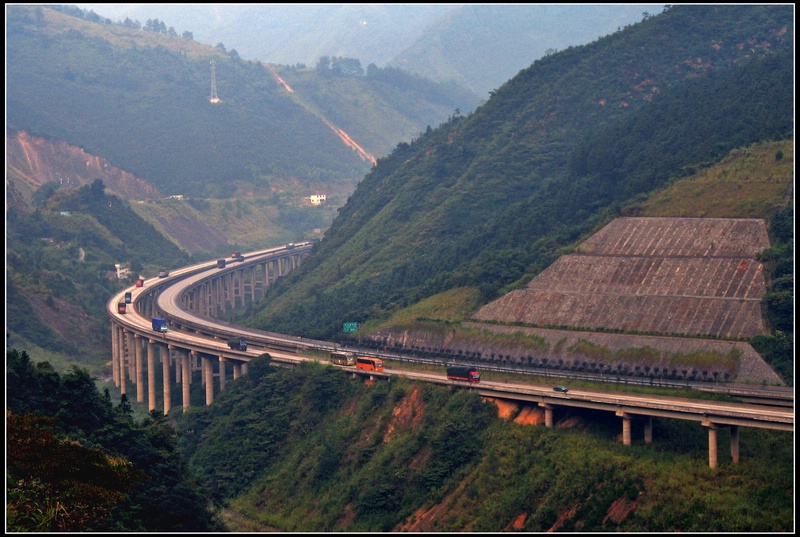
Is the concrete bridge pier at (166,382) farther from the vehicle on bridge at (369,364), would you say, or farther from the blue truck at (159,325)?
the vehicle on bridge at (369,364)

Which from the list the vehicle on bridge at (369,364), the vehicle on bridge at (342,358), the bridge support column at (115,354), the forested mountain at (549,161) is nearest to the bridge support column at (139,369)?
the bridge support column at (115,354)

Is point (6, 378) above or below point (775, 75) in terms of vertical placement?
below

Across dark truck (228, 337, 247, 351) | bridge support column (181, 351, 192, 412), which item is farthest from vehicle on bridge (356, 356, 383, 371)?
bridge support column (181, 351, 192, 412)

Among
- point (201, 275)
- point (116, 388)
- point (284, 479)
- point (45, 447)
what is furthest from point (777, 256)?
point (201, 275)

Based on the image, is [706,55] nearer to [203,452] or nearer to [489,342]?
[489,342]

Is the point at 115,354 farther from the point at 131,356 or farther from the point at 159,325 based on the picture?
the point at 159,325
